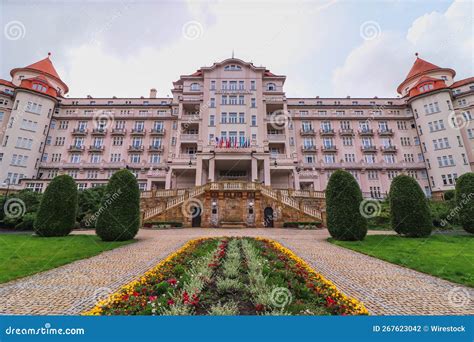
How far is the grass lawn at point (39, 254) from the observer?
792cm

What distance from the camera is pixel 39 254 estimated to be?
33.9 ft

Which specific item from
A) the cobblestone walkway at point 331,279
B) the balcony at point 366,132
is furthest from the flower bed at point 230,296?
the balcony at point 366,132

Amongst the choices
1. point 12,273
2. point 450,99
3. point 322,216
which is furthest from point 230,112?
point 450,99

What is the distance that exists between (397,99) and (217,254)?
54.6 metres

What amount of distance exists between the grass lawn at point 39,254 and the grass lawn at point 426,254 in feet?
45.3

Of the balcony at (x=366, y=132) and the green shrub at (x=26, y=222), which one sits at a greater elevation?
the balcony at (x=366, y=132)

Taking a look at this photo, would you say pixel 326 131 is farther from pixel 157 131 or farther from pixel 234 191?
pixel 157 131

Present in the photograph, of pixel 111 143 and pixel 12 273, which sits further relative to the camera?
pixel 111 143

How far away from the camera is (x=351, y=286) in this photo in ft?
20.9

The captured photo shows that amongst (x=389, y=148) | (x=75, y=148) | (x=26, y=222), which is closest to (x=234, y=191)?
(x=26, y=222)

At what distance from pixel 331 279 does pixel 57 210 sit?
58.0ft

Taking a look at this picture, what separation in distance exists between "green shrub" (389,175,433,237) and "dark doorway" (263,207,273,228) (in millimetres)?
11471

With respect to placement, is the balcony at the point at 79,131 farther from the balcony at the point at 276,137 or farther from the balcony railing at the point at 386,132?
the balcony railing at the point at 386,132

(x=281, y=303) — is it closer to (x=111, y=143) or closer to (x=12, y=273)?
(x=12, y=273)
